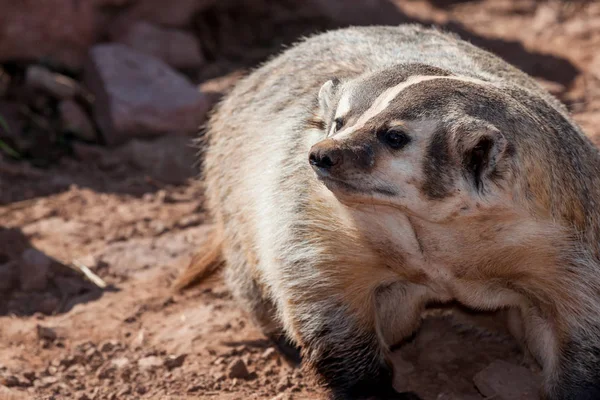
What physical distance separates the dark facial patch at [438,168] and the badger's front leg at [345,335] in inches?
21.0

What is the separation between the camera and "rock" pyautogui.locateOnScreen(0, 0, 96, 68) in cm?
581

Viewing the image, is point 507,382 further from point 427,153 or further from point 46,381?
point 46,381

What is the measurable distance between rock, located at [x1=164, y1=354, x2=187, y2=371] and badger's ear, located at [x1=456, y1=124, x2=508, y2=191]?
143 cm

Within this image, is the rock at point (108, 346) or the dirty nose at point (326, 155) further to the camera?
the rock at point (108, 346)

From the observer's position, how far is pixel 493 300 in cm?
312

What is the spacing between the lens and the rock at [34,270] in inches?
159

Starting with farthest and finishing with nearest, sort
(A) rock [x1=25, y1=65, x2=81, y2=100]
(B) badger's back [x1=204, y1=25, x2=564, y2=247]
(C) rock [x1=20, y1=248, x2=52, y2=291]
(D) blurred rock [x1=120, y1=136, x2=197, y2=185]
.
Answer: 1. (A) rock [x1=25, y1=65, x2=81, y2=100]
2. (D) blurred rock [x1=120, y1=136, x2=197, y2=185]
3. (C) rock [x1=20, y1=248, x2=52, y2=291]
4. (B) badger's back [x1=204, y1=25, x2=564, y2=247]

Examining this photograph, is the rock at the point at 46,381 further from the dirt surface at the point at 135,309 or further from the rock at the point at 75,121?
the rock at the point at 75,121

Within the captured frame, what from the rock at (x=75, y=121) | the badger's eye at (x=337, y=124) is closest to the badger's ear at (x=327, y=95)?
the badger's eye at (x=337, y=124)

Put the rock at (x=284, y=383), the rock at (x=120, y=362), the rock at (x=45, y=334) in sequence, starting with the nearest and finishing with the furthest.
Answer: the rock at (x=284, y=383) < the rock at (x=120, y=362) < the rock at (x=45, y=334)

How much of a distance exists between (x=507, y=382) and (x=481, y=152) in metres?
1.05

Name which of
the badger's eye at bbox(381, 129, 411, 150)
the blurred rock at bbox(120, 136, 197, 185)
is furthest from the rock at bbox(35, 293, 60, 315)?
the badger's eye at bbox(381, 129, 411, 150)

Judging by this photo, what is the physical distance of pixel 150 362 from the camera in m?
3.56

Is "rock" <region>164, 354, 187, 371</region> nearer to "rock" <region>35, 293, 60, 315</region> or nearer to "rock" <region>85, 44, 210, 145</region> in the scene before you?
"rock" <region>35, 293, 60, 315</region>
